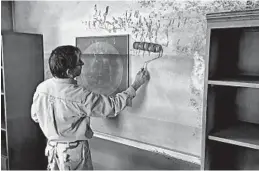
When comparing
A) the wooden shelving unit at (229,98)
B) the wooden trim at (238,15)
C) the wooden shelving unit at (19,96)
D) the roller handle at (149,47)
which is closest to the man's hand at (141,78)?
the roller handle at (149,47)

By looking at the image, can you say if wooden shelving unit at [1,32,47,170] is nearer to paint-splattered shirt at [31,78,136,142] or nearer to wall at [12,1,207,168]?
wall at [12,1,207,168]

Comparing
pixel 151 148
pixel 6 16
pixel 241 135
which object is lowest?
pixel 151 148

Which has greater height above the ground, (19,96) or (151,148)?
(19,96)

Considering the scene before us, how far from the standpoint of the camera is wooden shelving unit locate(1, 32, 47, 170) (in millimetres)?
2678

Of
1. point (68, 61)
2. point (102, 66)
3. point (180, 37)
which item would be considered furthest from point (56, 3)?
point (180, 37)

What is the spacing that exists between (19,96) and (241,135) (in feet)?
7.79

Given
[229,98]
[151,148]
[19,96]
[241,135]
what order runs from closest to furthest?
[241,135]
[229,98]
[151,148]
[19,96]

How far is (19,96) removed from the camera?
2803mm

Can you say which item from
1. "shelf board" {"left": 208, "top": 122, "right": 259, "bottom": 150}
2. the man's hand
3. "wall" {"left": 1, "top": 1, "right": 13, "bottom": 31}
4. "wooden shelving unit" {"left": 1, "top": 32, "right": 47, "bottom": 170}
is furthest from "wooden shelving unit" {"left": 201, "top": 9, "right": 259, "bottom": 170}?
"wall" {"left": 1, "top": 1, "right": 13, "bottom": 31}

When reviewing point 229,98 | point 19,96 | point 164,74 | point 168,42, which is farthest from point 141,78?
point 19,96

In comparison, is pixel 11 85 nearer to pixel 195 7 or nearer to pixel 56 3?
pixel 56 3

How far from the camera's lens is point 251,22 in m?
1.15

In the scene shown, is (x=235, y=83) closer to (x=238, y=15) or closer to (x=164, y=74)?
(x=238, y=15)

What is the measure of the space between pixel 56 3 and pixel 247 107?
211 centimetres
